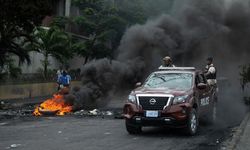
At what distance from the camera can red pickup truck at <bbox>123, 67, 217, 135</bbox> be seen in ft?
39.7

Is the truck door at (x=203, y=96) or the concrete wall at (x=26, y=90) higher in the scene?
the truck door at (x=203, y=96)

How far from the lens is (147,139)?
11898mm

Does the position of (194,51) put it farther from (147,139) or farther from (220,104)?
(147,139)

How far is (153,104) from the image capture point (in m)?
12.2

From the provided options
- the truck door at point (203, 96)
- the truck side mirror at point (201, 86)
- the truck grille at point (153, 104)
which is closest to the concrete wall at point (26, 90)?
the truck door at point (203, 96)

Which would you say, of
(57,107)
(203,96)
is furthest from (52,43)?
(203,96)

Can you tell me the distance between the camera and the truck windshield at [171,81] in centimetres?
1310

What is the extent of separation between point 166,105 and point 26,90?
18.0 m

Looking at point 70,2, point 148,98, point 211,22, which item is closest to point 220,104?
point 211,22

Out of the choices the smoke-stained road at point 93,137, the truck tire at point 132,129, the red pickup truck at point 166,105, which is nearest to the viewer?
the smoke-stained road at point 93,137

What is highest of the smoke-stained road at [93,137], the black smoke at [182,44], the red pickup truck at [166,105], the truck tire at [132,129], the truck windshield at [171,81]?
the black smoke at [182,44]

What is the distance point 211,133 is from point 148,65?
897cm

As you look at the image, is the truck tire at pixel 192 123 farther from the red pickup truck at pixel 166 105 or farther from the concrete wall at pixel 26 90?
the concrete wall at pixel 26 90

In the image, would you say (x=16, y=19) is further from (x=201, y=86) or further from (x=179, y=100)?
(x=179, y=100)
